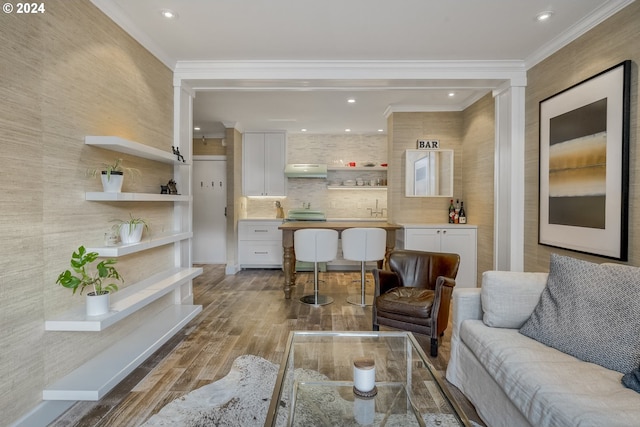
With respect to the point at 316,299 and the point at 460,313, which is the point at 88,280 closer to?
the point at 460,313

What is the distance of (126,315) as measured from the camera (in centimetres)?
216

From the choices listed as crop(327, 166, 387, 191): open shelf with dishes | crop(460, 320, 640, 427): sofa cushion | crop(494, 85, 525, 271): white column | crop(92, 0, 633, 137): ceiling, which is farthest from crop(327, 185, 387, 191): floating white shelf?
crop(460, 320, 640, 427): sofa cushion

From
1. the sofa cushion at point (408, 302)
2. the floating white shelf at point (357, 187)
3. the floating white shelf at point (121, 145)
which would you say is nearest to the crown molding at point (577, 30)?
the sofa cushion at point (408, 302)

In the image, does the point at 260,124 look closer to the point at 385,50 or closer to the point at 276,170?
the point at 276,170

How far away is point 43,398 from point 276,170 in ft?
15.9

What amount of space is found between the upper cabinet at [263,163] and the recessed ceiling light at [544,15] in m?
4.41

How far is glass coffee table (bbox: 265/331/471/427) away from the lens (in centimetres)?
141

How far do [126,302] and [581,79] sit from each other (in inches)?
146

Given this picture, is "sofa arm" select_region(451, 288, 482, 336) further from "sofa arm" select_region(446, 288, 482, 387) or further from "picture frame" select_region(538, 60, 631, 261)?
"picture frame" select_region(538, 60, 631, 261)

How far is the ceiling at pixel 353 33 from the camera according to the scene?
2.36 m

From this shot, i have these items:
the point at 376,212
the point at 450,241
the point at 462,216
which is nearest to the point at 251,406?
the point at 450,241

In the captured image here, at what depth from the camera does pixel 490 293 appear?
2.04 metres

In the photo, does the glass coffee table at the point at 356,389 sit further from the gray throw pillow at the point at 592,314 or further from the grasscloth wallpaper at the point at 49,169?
the grasscloth wallpaper at the point at 49,169

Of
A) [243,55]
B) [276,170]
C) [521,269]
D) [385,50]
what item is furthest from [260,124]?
[521,269]
